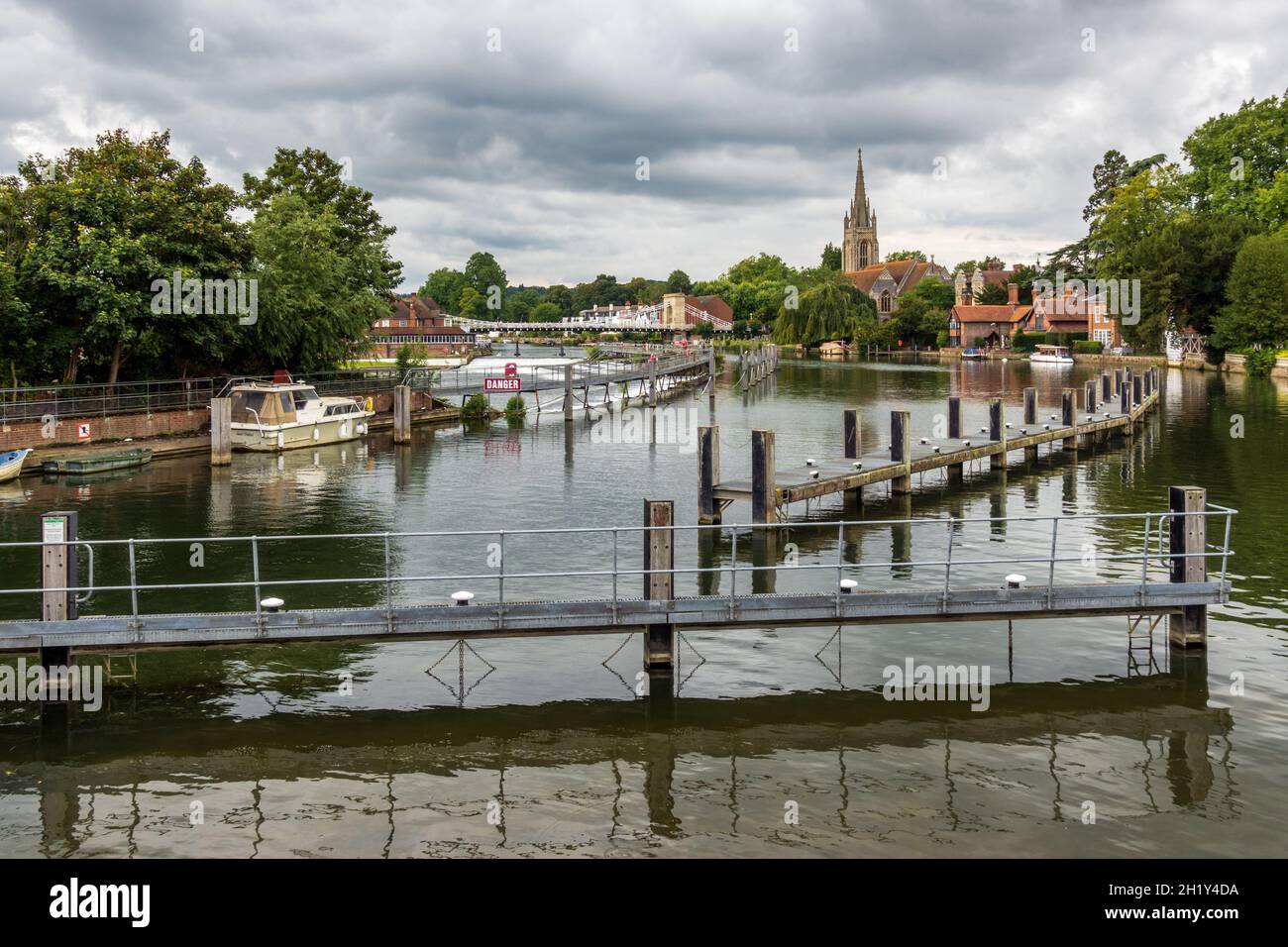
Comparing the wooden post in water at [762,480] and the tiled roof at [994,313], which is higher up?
the tiled roof at [994,313]

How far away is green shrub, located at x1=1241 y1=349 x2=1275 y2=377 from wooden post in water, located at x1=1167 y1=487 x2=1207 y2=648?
76656 mm

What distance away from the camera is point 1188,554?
16.9 m

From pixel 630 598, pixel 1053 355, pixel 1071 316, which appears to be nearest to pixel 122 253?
pixel 630 598

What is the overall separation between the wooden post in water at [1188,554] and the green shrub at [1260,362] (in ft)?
251

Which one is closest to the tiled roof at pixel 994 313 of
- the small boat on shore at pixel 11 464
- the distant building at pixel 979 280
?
the distant building at pixel 979 280

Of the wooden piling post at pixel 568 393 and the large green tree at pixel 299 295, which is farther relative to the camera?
the wooden piling post at pixel 568 393

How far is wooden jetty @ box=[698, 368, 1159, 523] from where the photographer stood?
27.5m

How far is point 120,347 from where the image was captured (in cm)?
4281

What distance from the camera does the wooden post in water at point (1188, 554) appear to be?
17.1 m

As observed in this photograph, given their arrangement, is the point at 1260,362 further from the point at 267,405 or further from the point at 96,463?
the point at 96,463

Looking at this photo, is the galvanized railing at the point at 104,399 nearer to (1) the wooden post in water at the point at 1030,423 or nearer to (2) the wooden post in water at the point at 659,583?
(2) the wooden post in water at the point at 659,583

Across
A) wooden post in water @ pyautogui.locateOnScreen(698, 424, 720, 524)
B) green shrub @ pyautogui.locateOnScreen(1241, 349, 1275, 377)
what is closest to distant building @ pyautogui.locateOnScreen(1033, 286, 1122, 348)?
green shrub @ pyautogui.locateOnScreen(1241, 349, 1275, 377)

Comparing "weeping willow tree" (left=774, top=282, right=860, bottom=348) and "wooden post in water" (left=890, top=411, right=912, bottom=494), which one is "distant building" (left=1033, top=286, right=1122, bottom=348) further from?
"wooden post in water" (left=890, top=411, right=912, bottom=494)
